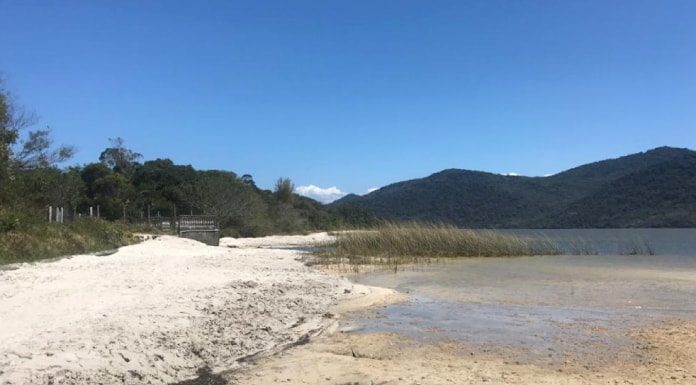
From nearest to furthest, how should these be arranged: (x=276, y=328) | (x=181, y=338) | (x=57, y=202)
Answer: (x=181, y=338) < (x=276, y=328) < (x=57, y=202)

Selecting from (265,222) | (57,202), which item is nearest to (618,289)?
(57,202)

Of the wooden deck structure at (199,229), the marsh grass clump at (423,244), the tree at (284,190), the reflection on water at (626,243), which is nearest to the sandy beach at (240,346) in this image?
the marsh grass clump at (423,244)

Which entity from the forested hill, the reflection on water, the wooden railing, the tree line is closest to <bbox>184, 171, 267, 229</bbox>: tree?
the tree line

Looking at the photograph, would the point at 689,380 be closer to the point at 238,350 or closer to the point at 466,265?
the point at 238,350

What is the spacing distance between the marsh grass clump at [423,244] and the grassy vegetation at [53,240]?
9.98m

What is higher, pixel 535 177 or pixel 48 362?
pixel 535 177

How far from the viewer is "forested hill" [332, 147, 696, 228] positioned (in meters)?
93.7

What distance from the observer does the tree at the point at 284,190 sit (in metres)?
87.3

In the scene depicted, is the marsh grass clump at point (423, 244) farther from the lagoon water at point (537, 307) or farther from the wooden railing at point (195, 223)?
the wooden railing at point (195, 223)

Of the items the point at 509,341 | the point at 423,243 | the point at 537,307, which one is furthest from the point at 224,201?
the point at 509,341

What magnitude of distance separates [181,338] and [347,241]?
22963 millimetres

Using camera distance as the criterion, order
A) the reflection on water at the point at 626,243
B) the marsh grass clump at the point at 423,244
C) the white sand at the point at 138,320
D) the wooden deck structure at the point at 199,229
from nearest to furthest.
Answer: the white sand at the point at 138,320 → the marsh grass clump at the point at 423,244 → the wooden deck structure at the point at 199,229 → the reflection on water at the point at 626,243

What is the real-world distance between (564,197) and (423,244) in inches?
4137

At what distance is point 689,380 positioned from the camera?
6.25 metres
